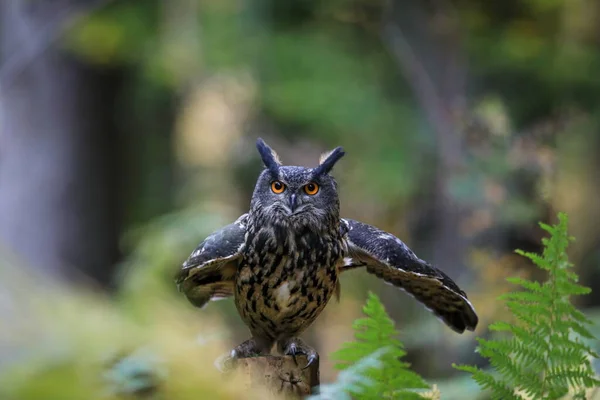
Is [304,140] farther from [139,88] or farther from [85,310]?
[85,310]

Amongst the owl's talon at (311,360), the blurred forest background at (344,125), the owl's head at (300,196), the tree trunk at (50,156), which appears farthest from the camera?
the tree trunk at (50,156)

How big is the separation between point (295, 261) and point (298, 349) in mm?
395

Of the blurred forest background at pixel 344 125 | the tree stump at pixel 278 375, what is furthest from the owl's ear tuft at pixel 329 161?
the blurred forest background at pixel 344 125

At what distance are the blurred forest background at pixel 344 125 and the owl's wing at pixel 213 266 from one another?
9.52 feet

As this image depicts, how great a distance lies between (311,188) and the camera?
3.45 meters

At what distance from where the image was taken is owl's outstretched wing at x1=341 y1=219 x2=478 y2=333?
3125 mm

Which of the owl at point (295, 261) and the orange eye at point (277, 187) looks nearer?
the owl at point (295, 261)

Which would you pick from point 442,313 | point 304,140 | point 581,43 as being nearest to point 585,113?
point 581,43

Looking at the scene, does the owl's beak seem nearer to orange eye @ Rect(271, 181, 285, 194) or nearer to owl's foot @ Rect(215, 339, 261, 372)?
orange eye @ Rect(271, 181, 285, 194)

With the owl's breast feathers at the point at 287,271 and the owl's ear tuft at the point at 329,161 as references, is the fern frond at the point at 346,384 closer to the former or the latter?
the owl's breast feathers at the point at 287,271

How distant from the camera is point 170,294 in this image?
6.56 metres

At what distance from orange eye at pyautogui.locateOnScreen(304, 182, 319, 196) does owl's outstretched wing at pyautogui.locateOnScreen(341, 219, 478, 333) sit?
0.23 metres

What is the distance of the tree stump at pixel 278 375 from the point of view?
9.10 ft

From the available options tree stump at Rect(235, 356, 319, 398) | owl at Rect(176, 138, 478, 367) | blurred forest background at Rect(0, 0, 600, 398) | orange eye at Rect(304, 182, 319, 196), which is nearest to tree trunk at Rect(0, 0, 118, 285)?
blurred forest background at Rect(0, 0, 600, 398)
